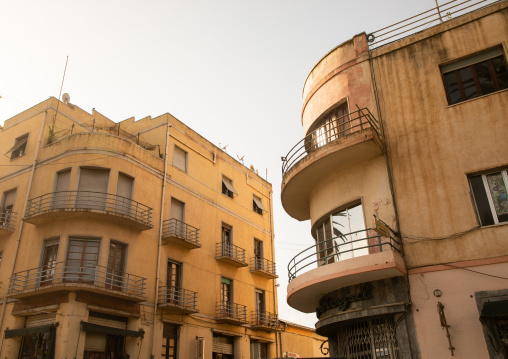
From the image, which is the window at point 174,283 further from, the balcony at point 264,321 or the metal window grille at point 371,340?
the metal window grille at point 371,340

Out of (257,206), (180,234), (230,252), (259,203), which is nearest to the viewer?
(180,234)

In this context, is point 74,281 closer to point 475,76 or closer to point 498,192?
point 498,192

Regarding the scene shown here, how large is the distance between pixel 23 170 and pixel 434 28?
20860mm

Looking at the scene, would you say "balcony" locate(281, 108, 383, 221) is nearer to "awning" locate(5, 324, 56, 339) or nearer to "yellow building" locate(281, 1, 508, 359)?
"yellow building" locate(281, 1, 508, 359)

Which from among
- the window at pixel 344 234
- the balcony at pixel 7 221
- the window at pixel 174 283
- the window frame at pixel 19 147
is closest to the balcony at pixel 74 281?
the window at pixel 174 283

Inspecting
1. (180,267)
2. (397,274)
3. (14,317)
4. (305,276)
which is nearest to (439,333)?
(397,274)

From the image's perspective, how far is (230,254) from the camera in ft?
91.7

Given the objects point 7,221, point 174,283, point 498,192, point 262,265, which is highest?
point 7,221

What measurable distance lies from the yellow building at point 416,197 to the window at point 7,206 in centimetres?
1539

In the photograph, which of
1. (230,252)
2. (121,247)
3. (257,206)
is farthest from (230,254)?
(121,247)

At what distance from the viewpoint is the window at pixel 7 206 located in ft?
73.5

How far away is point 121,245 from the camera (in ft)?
69.8

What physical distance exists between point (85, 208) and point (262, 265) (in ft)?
47.8

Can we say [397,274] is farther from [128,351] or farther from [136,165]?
[136,165]
